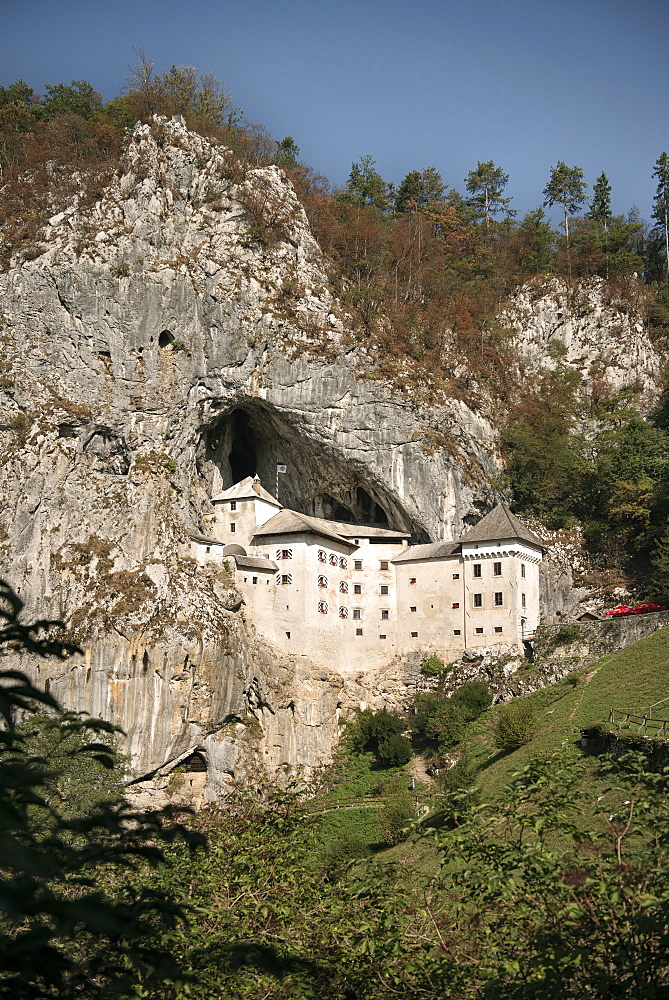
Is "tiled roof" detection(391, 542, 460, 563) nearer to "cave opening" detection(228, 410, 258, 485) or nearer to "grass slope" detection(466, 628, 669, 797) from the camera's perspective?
"grass slope" detection(466, 628, 669, 797)

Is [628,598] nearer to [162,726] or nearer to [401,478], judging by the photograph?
[401,478]

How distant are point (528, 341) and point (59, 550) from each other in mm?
38740

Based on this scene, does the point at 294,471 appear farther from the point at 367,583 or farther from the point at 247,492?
the point at 367,583

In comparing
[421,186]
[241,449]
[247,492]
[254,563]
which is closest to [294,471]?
[247,492]

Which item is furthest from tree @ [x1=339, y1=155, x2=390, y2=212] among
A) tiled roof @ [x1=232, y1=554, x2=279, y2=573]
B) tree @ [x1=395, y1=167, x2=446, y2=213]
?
tiled roof @ [x1=232, y1=554, x2=279, y2=573]

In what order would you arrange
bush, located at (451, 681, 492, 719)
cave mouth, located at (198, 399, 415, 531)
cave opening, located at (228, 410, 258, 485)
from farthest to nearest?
cave opening, located at (228, 410, 258, 485) < cave mouth, located at (198, 399, 415, 531) < bush, located at (451, 681, 492, 719)

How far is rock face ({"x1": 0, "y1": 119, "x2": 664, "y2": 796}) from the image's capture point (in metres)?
47.2

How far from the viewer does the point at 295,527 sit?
172ft

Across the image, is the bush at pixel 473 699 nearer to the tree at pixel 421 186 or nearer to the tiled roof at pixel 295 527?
the tiled roof at pixel 295 527

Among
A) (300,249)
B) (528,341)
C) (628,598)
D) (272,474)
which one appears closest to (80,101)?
(300,249)

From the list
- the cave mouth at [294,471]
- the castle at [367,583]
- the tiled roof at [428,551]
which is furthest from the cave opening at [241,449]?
the tiled roof at [428,551]

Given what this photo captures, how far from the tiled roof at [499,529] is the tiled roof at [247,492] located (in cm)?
1185

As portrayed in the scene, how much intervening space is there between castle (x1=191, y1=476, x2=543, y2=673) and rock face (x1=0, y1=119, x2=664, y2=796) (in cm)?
153

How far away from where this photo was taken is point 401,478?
55.9 metres
